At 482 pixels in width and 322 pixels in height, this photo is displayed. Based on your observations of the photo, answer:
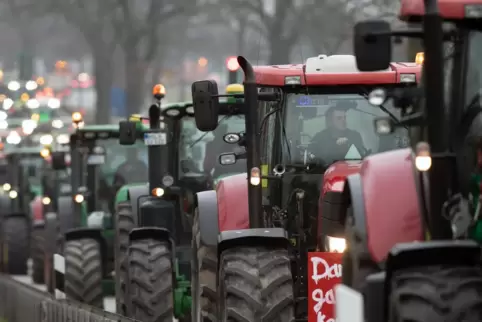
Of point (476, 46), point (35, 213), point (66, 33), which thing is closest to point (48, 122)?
point (66, 33)

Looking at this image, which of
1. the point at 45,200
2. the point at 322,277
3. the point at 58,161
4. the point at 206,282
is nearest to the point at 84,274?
the point at 58,161

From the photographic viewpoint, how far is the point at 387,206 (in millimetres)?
8523

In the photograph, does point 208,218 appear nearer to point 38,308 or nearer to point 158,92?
point 38,308

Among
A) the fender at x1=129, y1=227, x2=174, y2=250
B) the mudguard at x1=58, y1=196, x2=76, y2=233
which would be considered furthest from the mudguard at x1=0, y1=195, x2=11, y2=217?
the fender at x1=129, y1=227, x2=174, y2=250

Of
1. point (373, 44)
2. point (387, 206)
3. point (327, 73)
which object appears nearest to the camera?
point (373, 44)

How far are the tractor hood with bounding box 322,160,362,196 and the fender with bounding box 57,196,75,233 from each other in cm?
1037

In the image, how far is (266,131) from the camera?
39.8ft

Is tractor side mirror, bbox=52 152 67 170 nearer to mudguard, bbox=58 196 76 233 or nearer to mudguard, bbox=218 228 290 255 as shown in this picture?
mudguard, bbox=58 196 76 233

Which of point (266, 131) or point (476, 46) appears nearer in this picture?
point (476, 46)

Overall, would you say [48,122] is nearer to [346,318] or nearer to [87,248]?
[87,248]

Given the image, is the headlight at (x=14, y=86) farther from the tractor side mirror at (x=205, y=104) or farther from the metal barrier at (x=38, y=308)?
the tractor side mirror at (x=205, y=104)

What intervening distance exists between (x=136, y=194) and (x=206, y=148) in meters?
1.27

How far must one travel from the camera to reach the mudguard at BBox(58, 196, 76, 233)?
21.5m

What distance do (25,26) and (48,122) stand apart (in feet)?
30.0
